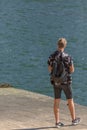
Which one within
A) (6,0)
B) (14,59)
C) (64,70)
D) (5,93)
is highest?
(64,70)

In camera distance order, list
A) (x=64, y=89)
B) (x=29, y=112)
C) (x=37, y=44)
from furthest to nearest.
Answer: (x=37, y=44)
(x=29, y=112)
(x=64, y=89)

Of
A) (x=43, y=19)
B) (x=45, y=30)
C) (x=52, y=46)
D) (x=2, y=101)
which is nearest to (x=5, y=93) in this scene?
(x=2, y=101)

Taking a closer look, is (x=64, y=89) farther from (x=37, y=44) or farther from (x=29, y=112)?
(x=37, y=44)

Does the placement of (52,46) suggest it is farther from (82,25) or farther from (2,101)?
(2,101)

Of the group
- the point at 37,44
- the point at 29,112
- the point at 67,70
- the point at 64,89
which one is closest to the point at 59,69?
the point at 67,70

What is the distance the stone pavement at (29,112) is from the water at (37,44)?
4.67 m

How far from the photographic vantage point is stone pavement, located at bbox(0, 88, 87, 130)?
11297mm

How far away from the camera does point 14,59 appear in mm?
30719

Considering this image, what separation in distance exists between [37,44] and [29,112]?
2508 centimetres

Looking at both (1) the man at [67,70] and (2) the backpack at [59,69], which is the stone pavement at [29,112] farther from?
(2) the backpack at [59,69]

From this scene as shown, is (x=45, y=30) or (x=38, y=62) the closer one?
(x=38, y=62)

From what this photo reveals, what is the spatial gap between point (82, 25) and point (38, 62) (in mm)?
20640

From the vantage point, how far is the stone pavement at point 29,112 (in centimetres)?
1130

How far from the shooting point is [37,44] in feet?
123
